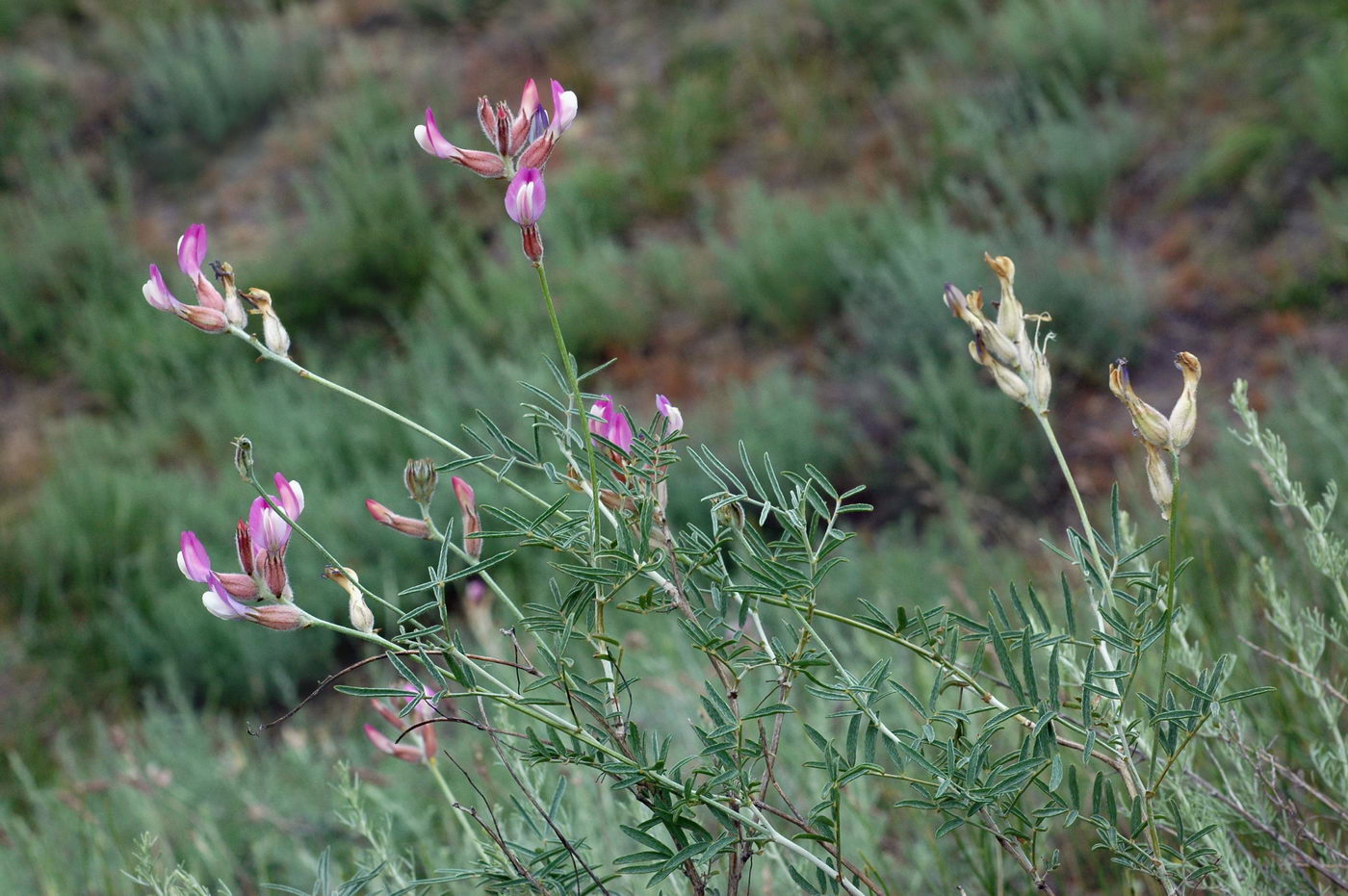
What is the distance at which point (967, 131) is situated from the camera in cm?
455

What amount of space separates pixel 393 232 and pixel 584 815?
4.17 metres

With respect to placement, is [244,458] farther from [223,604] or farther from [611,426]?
[611,426]

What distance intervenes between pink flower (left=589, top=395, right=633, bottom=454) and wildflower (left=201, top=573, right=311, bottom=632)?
29 centimetres

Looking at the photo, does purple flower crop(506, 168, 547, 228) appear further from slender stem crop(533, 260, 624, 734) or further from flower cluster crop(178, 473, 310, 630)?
flower cluster crop(178, 473, 310, 630)

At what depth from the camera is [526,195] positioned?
923 millimetres

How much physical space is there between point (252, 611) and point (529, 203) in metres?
0.38

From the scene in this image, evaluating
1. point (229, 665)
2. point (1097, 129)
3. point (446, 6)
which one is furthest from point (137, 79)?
point (1097, 129)

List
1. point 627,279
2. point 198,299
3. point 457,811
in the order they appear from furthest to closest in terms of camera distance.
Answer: point 627,279 < point 457,811 < point 198,299

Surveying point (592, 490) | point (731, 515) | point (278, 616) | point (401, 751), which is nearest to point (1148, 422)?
point (731, 515)

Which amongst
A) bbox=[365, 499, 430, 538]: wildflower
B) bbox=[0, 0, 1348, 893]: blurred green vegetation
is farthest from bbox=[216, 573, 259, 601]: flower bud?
bbox=[0, 0, 1348, 893]: blurred green vegetation

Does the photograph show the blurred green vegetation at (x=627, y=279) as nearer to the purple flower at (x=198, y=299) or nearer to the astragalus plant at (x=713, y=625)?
the astragalus plant at (x=713, y=625)

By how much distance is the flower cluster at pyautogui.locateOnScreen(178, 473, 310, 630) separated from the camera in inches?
35.4

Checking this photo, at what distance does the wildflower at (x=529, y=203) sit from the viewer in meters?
0.92

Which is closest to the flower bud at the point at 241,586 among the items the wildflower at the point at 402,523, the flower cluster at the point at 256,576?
the flower cluster at the point at 256,576
